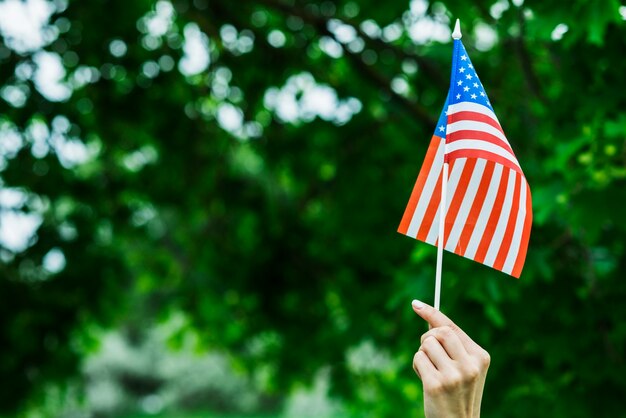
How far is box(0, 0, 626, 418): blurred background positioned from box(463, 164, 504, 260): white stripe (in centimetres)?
225

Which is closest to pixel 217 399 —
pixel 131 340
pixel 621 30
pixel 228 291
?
pixel 131 340

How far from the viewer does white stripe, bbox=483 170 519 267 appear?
10.9 feet

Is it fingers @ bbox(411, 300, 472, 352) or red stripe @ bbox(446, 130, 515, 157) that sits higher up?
red stripe @ bbox(446, 130, 515, 157)

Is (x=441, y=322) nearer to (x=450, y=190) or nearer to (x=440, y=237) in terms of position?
(x=440, y=237)

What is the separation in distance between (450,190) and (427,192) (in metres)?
0.13

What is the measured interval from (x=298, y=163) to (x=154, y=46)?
1722mm

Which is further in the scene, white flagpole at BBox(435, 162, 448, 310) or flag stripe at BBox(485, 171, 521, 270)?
flag stripe at BBox(485, 171, 521, 270)

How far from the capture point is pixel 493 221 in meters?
3.35

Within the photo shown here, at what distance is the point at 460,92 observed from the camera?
3281 millimetres

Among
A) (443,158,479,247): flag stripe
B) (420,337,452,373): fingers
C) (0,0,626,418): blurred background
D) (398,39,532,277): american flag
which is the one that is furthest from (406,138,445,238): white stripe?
(0,0,626,418): blurred background

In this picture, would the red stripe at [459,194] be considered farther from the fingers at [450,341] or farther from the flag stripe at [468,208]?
the fingers at [450,341]

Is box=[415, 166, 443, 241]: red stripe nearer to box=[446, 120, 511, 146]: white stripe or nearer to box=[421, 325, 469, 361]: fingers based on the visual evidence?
box=[446, 120, 511, 146]: white stripe

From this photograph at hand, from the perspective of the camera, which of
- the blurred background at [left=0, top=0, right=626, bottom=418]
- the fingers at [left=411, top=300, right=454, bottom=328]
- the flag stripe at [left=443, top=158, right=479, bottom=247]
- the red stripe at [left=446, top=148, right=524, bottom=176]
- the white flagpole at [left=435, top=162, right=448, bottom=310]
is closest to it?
the fingers at [left=411, top=300, right=454, bottom=328]

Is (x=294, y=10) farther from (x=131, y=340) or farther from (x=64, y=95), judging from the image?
(x=131, y=340)
